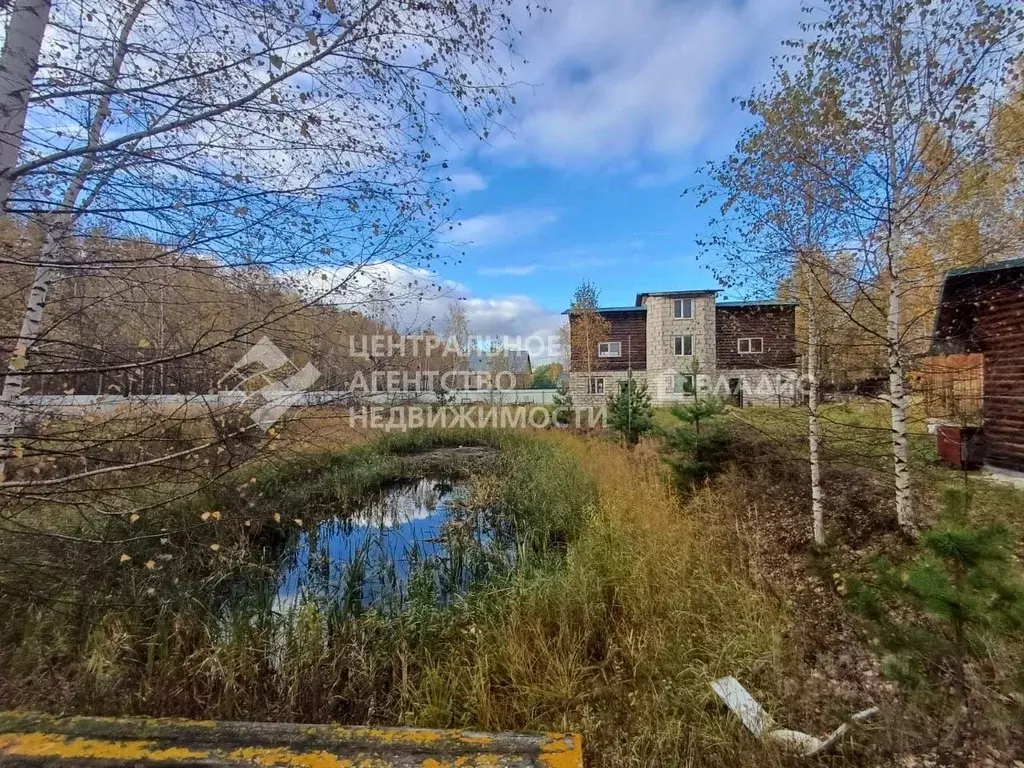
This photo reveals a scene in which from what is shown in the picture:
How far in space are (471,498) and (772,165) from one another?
6.06m

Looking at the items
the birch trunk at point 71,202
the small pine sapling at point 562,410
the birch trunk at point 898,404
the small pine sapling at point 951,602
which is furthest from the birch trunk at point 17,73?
the small pine sapling at point 562,410

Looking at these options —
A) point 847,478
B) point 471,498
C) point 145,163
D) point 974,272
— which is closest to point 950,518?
point 145,163

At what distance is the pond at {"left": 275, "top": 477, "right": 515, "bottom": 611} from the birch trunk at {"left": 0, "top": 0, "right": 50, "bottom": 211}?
3.07 m

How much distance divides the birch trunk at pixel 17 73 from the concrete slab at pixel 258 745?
6.22 feet

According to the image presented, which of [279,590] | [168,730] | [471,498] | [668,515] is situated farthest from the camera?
[471,498]

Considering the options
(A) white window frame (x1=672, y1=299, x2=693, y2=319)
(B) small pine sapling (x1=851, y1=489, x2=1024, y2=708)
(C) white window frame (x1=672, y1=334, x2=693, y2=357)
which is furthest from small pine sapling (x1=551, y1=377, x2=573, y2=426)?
(B) small pine sapling (x1=851, y1=489, x2=1024, y2=708)

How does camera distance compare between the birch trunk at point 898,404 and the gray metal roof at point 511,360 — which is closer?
the birch trunk at point 898,404

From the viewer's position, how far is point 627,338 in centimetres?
2122

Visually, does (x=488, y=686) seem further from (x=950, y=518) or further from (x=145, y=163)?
(x=145, y=163)

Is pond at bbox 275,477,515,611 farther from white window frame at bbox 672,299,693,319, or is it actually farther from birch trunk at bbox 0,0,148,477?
white window frame at bbox 672,299,693,319

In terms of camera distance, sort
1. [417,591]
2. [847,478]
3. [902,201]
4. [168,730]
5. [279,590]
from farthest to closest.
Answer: [847,478], [279,590], [417,591], [902,201], [168,730]

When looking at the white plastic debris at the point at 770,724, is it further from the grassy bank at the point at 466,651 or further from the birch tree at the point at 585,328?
the birch tree at the point at 585,328

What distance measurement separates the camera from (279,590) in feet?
13.0

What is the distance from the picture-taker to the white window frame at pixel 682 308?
66.3 ft
